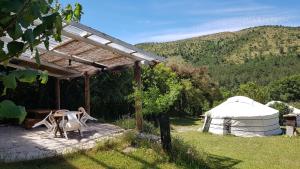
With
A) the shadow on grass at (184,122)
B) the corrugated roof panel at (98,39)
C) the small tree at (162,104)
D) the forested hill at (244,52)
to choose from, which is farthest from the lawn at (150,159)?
the forested hill at (244,52)

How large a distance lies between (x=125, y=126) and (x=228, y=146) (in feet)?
15.8

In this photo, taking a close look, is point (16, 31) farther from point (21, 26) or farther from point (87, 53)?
point (87, 53)

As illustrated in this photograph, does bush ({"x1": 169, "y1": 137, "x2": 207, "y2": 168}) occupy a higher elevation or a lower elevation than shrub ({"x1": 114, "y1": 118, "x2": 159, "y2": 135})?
lower

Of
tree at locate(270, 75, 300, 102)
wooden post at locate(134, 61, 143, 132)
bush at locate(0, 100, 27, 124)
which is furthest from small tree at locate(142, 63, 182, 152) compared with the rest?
tree at locate(270, 75, 300, 102)

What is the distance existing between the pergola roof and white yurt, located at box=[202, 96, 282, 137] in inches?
333

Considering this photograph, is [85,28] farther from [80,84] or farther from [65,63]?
[80,84]

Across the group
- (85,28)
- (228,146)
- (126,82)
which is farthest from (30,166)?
(126,82)

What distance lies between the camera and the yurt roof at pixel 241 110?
18339mm

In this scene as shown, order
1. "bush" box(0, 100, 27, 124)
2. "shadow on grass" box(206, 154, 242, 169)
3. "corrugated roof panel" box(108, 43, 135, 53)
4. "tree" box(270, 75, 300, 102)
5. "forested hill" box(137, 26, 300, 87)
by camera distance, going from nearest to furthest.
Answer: "bush" box(0, 100, 27, 124)
"corrugated roof panel" box(108, 43, 135, 53)
"shadow on grass" box(206, 154, 242, 169)
"tree" box(270, 75, 300, 102)
"forested hill" box(137, 26, 300, 87)

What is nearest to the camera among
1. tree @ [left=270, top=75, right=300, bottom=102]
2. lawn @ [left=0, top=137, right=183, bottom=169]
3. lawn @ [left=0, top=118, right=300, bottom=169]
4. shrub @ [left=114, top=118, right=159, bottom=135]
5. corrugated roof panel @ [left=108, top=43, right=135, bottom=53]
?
lawn @ [left=0, top=137, right=183, bottom=169]

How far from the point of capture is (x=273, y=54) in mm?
66562

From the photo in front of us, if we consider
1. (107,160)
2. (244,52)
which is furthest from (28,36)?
(244,52)

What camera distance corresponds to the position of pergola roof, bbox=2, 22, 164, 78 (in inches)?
322

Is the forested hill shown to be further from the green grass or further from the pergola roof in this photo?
the pergola roof
